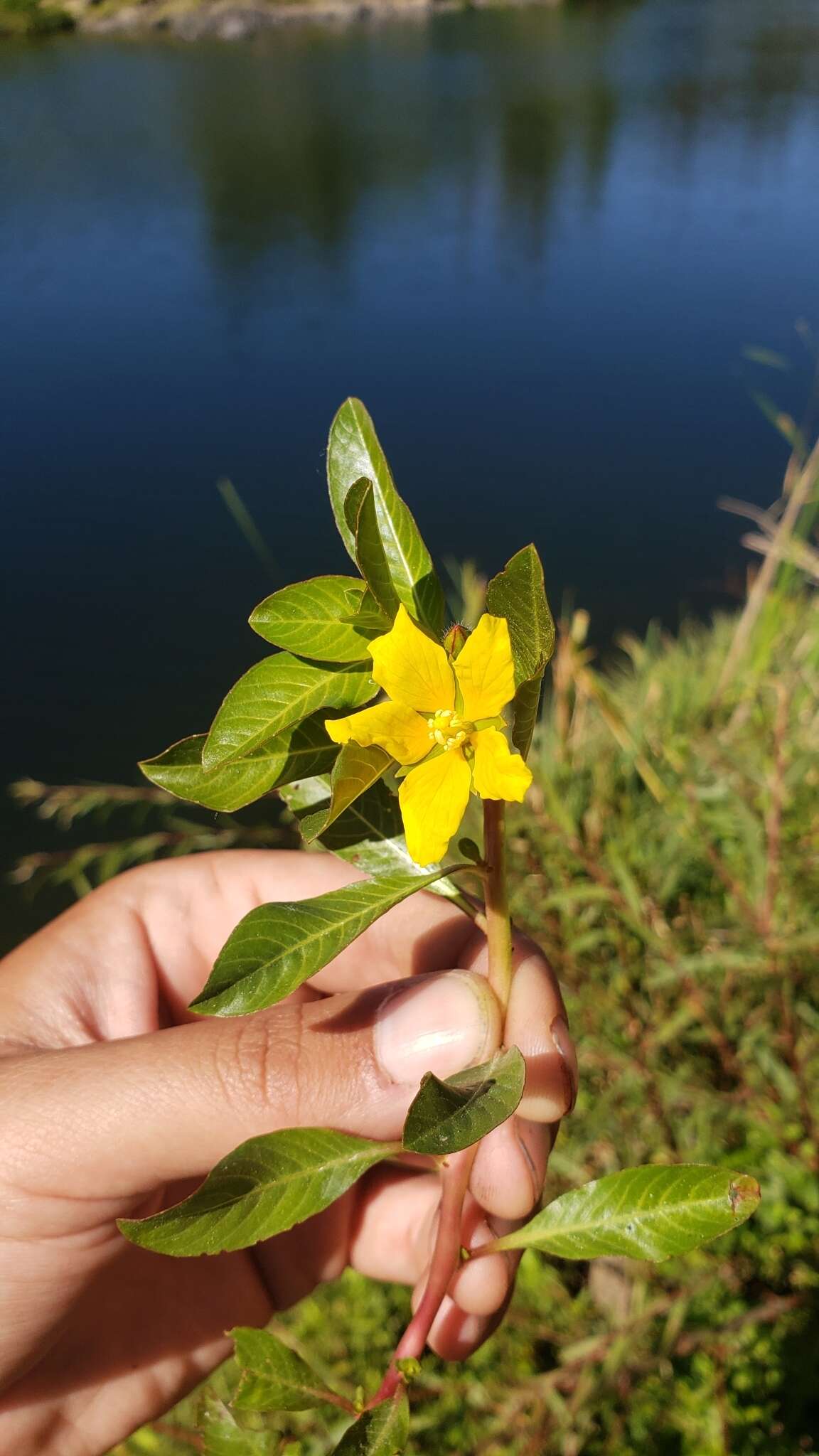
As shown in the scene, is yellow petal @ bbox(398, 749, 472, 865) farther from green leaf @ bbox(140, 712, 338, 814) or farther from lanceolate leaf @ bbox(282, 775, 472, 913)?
lanceolate leaf @ bbox(282, 775, 472, 913)

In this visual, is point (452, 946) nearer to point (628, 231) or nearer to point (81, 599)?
point (81, 599)

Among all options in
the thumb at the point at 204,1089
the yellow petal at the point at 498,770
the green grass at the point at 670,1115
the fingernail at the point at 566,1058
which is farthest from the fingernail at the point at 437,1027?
the green grass at the point at 670,1115

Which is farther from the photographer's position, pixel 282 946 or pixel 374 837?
pixel 374 837

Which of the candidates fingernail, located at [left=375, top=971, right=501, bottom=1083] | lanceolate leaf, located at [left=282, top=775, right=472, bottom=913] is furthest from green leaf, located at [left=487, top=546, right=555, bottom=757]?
fingernail, located at [left=375, top=971, right=501, bottom=1083]

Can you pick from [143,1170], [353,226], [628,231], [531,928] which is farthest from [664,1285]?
[353,226]

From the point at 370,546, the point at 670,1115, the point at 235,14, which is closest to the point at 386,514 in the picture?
the point at 370,546

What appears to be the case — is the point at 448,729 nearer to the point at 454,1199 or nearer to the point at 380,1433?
the point at 454,1199
